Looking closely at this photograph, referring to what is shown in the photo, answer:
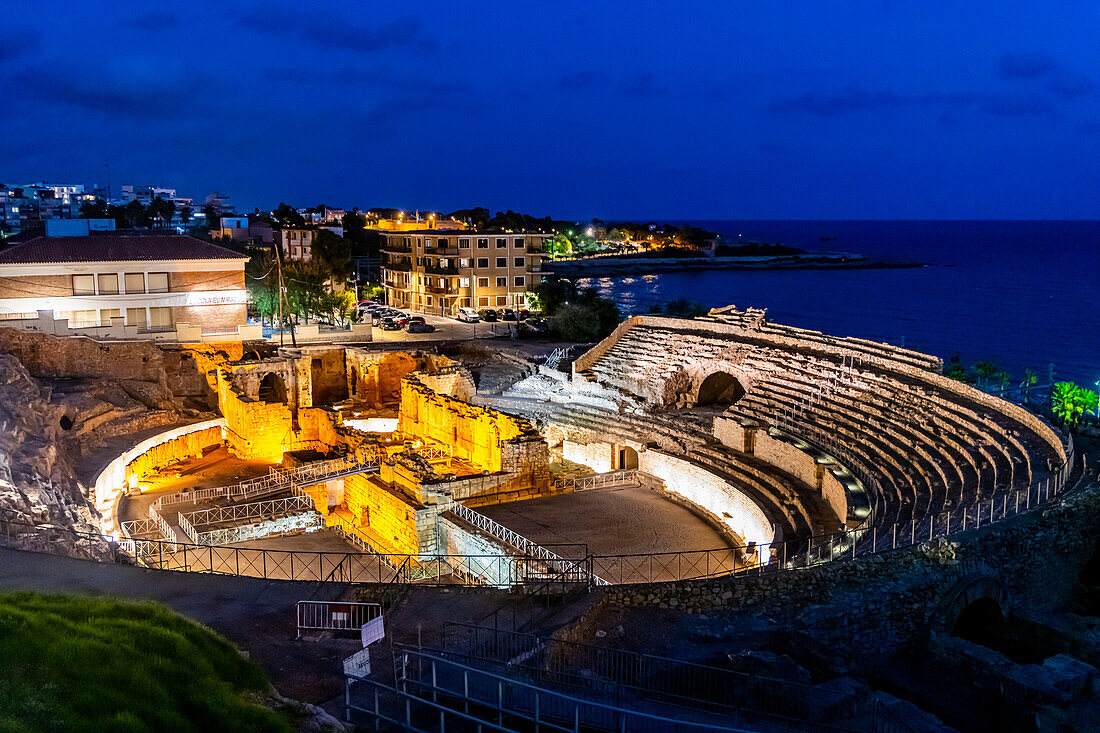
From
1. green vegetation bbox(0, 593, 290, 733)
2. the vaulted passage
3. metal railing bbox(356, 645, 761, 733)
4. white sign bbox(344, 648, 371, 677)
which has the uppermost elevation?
green vegetation bbox(0, 593, 290, 733)

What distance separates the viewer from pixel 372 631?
1245 centimetres

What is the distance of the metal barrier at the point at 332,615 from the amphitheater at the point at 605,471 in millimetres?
1772

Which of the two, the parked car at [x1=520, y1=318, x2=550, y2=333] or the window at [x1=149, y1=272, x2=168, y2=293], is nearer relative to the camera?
the window at [x1=149, y1=272, x2=168, y2=293]

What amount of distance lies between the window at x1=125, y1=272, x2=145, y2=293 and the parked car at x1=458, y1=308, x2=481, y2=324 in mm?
18900

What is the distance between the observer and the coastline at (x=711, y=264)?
146 metres

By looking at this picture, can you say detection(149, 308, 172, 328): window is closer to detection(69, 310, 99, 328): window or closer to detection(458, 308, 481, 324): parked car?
detection(69, 310, 99, 328): window

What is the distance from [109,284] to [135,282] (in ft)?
3.77

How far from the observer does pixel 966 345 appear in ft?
250

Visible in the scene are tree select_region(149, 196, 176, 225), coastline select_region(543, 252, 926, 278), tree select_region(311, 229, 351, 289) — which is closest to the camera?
tree select_region(311, 229, 351, 289)

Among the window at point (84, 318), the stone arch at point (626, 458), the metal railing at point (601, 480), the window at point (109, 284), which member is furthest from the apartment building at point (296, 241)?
the metal railing at point (601, 480)

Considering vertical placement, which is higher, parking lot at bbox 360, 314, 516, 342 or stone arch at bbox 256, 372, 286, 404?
parking lot at bbox 360, 314, 516, 342

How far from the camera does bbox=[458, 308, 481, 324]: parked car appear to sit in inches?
2199

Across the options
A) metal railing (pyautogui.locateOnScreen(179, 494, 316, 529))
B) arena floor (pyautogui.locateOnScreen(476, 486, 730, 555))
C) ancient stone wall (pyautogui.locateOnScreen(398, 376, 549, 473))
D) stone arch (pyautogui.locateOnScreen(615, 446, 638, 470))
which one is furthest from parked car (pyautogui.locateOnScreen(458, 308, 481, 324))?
arena floor (pyautogui.locateOnScreen(476, 486, 730, 555))

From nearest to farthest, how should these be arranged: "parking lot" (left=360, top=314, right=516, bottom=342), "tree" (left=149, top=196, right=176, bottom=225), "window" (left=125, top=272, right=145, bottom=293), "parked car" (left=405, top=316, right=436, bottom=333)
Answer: "window" (left=125, top=272, right=145, bottom=293) < "parking lot" (left=360, top=314, right=516, bottom=342) < "parked car" (left=405, top=316, right=436, bottom=333) < "tree" (left=149, top=196, right=176, bottom=225)
